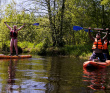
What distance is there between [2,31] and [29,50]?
339 cm

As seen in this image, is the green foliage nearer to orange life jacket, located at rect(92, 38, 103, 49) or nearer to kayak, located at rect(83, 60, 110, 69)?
orange life jacket, located at rect(92, 38, 103, 49)

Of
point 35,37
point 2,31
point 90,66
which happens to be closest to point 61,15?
point 35,37

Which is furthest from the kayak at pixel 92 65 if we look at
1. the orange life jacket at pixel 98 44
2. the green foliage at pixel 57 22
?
the green foliage at pixel 57 22

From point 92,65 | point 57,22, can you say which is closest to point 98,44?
point 92,65

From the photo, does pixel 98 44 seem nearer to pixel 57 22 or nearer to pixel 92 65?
pixel 92 65

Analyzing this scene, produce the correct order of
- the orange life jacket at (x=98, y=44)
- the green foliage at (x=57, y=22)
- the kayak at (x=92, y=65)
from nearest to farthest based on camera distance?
the kayak at (x=92, y=65) < the orange life jacket at (x=98, y=44) < the green foliage at (x=57, y=22)

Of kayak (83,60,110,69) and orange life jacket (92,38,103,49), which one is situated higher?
orange life jacket (92,38,103,49)

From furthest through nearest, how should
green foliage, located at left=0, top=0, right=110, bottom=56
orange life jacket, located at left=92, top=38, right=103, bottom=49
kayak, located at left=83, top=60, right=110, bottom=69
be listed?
green foliage, located at left=0, top=0, right=110, bottom=56 < orange life jacket, located at left=92, top=38, right=103, bottom=49 < kayak, located at left=83, top=60, right=110, bottom=69

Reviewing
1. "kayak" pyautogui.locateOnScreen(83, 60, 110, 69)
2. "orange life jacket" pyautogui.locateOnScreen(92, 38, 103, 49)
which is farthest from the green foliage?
"kayak" pyautogui.locateOnScreen(83, 60, 110, 69)

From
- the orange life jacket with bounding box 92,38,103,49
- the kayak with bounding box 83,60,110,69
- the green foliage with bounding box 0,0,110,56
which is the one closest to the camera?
the kayak with bounding box 83,60,110,69

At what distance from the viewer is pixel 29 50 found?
23453 millimetres

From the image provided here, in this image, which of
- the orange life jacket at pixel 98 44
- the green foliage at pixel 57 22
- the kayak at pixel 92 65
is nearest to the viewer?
the kayak at pixel 92 65

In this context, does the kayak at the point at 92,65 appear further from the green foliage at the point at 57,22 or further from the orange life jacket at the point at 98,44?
the green foliage at the point at 57,22

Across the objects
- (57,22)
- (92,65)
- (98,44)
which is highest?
(57,22)
